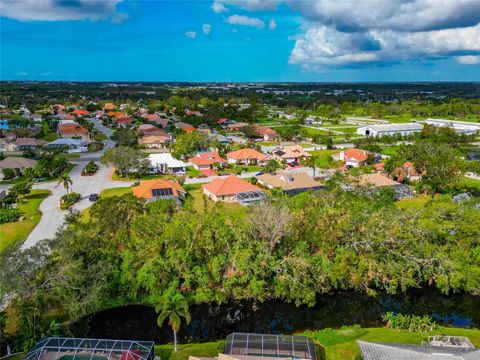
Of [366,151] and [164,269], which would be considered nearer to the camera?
[164,269]

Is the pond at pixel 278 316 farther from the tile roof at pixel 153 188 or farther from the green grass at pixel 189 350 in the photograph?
the tile roof at pixel 153 188

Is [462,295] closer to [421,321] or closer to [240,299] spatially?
[421,321]

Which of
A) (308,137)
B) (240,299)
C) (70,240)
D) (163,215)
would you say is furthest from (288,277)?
(308,137)

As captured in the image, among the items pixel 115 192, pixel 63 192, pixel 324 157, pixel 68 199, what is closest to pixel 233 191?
pixel 115 192

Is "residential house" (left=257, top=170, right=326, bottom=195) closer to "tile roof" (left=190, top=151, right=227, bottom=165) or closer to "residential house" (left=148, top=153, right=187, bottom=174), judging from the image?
"tile roof" (left=190, top=151, right=227, bottom=165)

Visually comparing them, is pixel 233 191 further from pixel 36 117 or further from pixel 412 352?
pixel 36 117

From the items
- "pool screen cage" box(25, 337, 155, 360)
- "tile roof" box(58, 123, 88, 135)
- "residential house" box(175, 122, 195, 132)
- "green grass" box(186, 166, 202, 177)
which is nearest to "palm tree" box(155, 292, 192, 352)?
"pool screen cage" box(25, 337, 155, 360)
